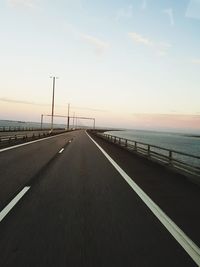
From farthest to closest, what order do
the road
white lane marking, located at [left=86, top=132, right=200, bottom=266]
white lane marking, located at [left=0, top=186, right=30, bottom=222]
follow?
white lane marking, located at [left=0, top=186, right=30, bottom=222] < white lane marking, located at [left=86, top=132, right=200, bottom=266] < the road

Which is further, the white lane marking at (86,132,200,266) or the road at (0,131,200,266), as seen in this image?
the white lane marking at (86,132,200,266)

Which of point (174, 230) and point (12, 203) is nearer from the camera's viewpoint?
point (174, 230)

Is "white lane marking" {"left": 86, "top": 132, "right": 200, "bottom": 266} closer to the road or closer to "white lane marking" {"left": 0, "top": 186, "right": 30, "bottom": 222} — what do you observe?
the road

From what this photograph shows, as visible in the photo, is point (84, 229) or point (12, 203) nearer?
point (84, 229)

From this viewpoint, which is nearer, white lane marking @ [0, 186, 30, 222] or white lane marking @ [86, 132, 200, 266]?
white lane marking @ [86, 132, 200, 266]

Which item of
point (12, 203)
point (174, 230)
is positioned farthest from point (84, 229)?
point (12, 203)

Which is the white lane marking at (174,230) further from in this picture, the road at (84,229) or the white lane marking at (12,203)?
the white lane marking at (12,203)

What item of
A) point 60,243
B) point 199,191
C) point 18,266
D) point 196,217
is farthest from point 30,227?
point 199,191

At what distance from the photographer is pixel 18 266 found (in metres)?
3.94

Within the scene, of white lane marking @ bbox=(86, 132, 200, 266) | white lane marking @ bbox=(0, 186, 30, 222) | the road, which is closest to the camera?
the road

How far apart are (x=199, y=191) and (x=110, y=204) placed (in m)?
3.30

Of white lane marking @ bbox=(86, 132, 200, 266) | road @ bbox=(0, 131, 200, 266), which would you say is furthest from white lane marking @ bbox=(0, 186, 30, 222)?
white lane marking @ bbox=(86, 132, 200, 266)

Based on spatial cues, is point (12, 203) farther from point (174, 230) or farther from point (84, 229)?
point (174, 230)

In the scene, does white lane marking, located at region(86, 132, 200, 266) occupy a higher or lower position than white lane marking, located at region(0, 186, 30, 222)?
higher
